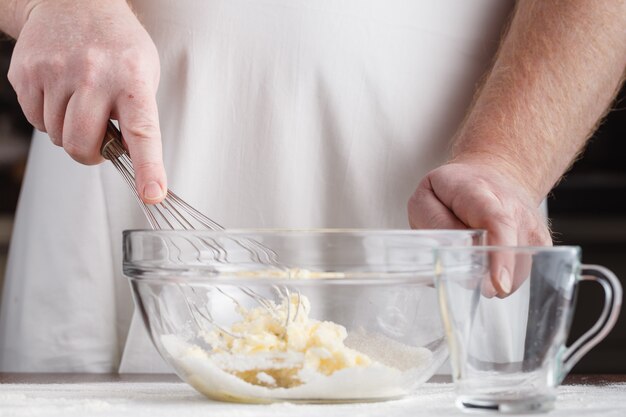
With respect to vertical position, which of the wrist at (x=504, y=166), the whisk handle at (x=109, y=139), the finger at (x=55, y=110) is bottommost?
the wrist at (x=504, y=166)

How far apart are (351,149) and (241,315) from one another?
0.41m

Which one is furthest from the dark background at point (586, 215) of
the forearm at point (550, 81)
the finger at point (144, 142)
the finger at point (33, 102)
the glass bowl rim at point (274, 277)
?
the glass bowl rim at point (274, 277)

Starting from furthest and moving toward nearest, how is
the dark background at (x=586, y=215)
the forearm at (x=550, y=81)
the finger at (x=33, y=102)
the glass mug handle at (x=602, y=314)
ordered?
the dark background at (x=586, y=215) → the forearm at (x=550, y=81) → the finger at (x=33, y=102) → the glass mug handle at (x=602, y=314)

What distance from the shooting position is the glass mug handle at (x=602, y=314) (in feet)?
1.69

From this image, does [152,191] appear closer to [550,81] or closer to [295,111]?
[295,111]

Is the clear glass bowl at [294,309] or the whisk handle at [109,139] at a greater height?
the whisk handle at [109,139]

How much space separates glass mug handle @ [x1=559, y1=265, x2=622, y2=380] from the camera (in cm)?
51

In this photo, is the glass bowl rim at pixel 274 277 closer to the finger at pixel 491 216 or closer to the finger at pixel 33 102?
the finger at pixel 491 216

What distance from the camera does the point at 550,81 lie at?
36.7 inches

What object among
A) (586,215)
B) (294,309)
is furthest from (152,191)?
(586,215)

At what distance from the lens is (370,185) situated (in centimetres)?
98

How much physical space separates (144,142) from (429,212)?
238 millimetres

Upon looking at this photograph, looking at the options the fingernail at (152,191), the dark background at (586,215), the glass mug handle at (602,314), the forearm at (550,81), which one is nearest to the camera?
the glass mug handle at (602,314)

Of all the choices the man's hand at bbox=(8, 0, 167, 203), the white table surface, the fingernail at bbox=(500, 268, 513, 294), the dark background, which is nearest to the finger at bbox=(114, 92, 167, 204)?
the man's hand at bbox=(8, 0, 167, 203)
